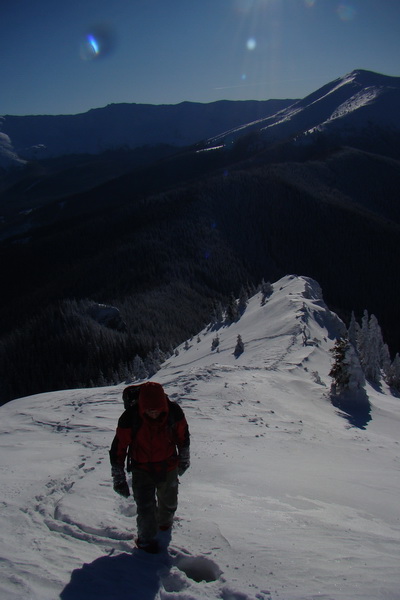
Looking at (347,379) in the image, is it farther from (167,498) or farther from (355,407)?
(167,498)

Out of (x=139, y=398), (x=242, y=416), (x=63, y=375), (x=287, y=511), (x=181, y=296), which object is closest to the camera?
(x=139, y=398)

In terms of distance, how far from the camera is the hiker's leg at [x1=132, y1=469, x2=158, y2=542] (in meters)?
7.51

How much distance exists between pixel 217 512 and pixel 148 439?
269 centimetres

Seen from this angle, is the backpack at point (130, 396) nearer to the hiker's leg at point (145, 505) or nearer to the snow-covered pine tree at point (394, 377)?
the hiker's leg at point (145, 505)

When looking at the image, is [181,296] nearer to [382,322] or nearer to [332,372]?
[382,322]

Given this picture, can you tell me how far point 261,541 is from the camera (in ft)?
25.5

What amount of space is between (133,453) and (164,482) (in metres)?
0.78

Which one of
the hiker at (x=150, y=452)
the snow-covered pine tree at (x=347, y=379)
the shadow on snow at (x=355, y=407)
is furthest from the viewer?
the snow-covered pine tree at (x=347, y=379)

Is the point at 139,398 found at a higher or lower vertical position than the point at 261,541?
higher

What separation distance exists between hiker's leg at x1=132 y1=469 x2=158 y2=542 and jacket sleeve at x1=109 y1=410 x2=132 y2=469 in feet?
1.19

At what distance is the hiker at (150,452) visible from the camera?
743 centimetres

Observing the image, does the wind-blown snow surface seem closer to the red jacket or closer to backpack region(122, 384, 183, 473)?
the red jacket

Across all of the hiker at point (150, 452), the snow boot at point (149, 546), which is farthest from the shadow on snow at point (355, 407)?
the snow boot at point (149, 546)

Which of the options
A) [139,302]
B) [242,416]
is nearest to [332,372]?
[242,416]
